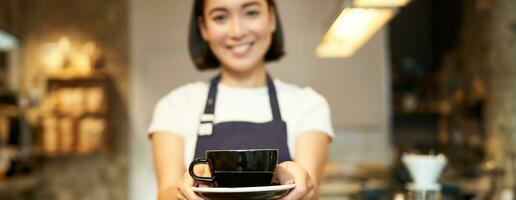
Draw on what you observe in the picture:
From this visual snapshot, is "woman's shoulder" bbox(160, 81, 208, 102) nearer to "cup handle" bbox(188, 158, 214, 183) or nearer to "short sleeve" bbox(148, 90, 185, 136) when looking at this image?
"short sleeve" bbox(148, 90, 185, 136)

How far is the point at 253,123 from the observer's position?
109 cm

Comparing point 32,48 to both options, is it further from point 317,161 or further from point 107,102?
point 317,161

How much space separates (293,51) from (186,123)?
3.17m

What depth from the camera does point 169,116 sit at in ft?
3.70

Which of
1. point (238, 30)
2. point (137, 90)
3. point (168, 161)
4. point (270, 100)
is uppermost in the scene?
point (238, 30)

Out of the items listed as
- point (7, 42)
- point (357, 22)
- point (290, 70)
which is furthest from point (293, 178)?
point (7, 42)

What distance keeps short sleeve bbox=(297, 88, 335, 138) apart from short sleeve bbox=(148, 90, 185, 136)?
209mm

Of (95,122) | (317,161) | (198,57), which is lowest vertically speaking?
(95,122)

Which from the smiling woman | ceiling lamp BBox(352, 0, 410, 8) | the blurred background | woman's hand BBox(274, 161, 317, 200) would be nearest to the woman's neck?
the smiling woman

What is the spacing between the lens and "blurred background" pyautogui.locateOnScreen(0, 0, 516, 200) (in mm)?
4254

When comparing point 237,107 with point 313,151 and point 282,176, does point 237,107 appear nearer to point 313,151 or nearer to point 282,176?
point 313,151

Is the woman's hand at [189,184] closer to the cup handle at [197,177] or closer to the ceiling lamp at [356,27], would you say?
the cup handle at [197,177]

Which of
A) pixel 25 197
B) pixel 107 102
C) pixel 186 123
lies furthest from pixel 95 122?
pixel 186 123

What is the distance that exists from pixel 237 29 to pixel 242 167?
305 millimetres
